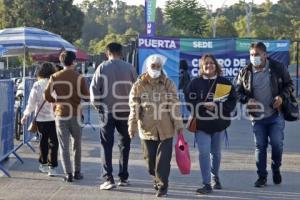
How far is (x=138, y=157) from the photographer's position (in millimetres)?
11414

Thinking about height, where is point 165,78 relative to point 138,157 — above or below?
above

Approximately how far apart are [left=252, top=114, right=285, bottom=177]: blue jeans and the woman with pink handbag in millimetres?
606

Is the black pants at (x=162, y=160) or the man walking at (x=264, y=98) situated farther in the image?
the man walking at (x=264, y=98)

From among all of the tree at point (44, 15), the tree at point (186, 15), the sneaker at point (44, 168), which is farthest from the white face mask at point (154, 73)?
the tree at point (44, 15)

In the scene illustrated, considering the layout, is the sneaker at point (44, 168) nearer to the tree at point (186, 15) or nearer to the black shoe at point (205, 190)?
the black shoe at point (205, 190)

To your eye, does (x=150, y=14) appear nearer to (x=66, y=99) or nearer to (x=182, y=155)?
(x=66, y=99)

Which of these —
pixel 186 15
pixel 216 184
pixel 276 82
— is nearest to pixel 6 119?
pixel 216 184

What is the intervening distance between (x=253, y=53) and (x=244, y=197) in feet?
6.33

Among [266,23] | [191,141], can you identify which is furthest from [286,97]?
[266,23]

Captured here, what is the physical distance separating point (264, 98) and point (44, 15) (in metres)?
48.3

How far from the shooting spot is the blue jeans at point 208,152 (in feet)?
27.5

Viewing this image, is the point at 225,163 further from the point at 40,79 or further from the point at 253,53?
the point at 40,79

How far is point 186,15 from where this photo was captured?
40.6 metres

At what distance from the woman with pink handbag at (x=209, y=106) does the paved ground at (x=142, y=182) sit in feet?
1.72
